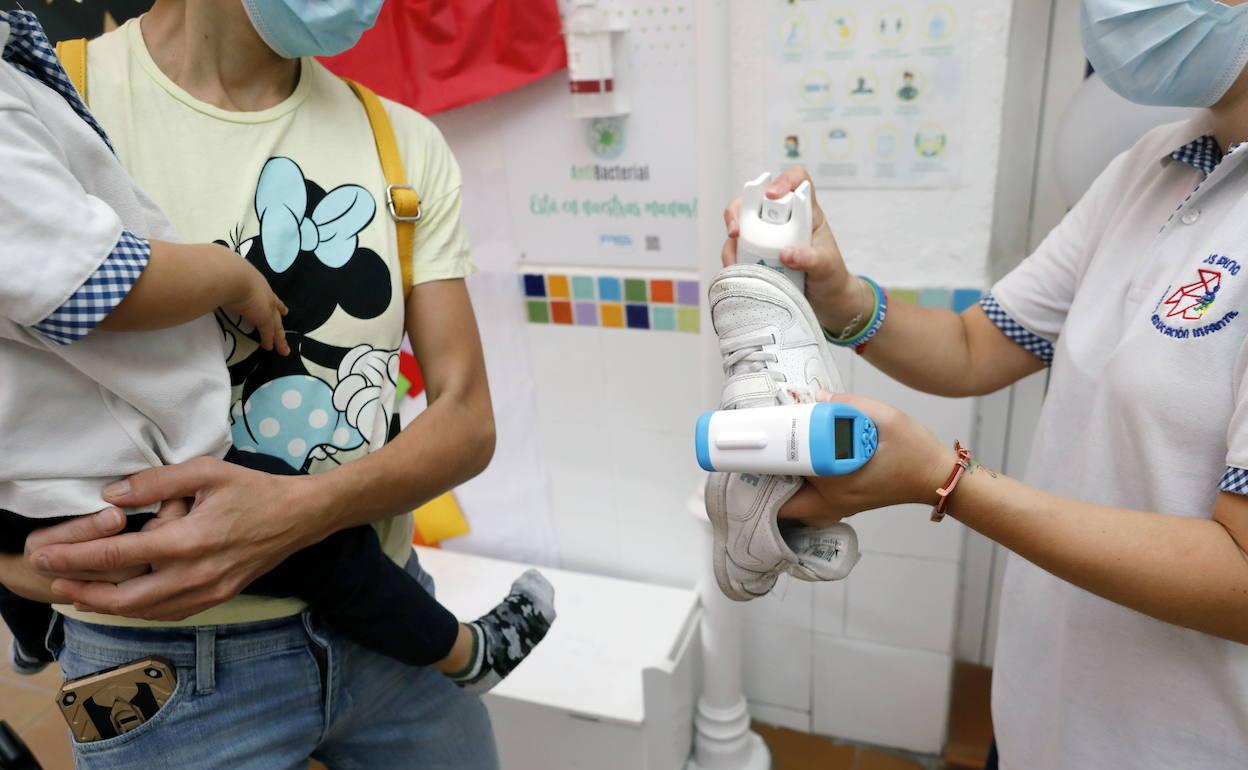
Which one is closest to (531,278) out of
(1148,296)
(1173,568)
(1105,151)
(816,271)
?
(816,271)

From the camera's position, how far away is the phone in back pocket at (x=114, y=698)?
78cm

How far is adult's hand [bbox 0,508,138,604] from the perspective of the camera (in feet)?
2.40

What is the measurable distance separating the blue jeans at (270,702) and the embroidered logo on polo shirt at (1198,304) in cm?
93

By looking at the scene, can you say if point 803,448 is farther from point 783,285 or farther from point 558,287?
point 558,287

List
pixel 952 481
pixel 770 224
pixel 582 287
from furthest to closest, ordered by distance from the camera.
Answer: pixel 582 287 → pixel 770 224 → pixel 952 481

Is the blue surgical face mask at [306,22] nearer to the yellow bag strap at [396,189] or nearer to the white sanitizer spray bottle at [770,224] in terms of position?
the yellow bag strap at [396,189]

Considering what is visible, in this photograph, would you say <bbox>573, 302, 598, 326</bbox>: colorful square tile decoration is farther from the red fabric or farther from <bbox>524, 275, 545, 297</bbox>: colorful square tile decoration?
the red fabric

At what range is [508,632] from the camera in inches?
43.8

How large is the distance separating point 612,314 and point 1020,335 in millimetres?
916

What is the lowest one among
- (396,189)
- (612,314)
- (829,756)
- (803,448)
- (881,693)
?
(829,756)

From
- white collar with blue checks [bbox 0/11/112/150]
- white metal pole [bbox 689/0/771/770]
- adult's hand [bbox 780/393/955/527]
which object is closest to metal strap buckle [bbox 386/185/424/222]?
white collar with blue checks [bbox 0/11/112/150]

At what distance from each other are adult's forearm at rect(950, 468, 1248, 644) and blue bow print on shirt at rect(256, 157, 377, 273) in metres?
0.69

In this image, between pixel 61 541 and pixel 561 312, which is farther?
pixel 561 312

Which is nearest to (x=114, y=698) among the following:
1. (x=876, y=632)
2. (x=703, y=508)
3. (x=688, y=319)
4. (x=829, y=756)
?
(x=703, y=508)
